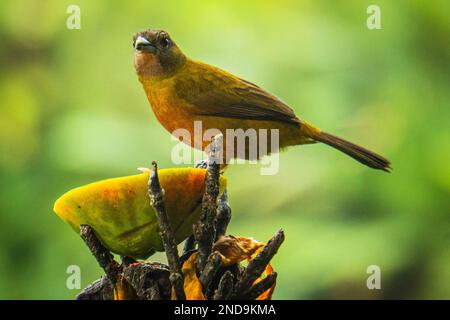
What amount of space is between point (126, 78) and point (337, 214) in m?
1.03

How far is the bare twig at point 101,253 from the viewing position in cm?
97

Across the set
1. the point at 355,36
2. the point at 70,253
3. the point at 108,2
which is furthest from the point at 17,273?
the point at 355,36

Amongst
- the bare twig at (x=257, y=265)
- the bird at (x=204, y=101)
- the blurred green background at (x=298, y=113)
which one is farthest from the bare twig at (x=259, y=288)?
the blurred green background at (x=298, y=113)

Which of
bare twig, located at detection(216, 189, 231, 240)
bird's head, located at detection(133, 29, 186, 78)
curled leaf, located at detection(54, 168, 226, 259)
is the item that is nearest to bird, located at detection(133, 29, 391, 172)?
bird's head, located at detection(133, 29, 186, 78)

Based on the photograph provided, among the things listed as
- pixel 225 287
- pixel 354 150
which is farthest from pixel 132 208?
pixel 354 150

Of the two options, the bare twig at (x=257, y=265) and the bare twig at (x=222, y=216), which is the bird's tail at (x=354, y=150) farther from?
the bare twig at (x=257, y=265)

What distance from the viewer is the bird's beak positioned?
138cm

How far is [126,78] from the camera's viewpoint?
2889 millimetres

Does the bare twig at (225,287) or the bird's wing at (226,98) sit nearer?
the bare twig at (225,287)

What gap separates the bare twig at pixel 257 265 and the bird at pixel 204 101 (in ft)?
1.78

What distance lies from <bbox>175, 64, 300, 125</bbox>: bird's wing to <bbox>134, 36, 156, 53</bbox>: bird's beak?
17cm

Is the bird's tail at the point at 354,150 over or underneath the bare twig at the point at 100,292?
over
